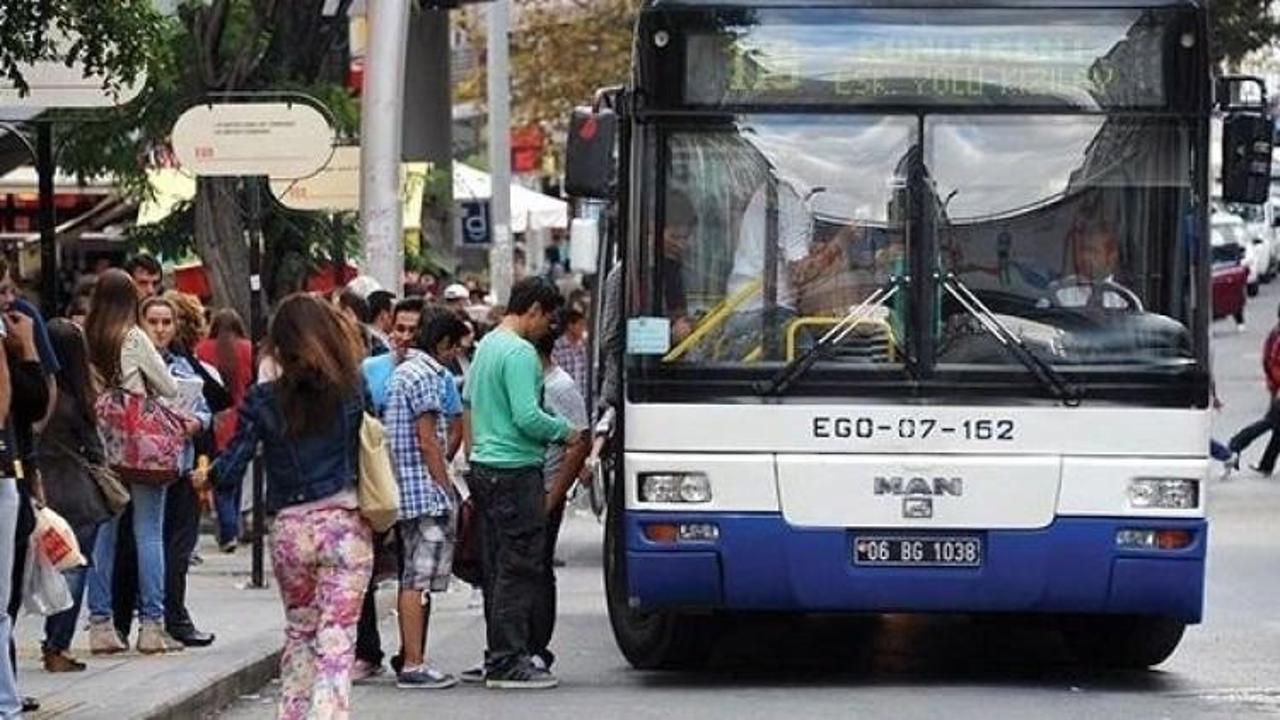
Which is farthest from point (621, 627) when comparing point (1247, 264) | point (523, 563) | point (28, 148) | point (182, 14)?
point (1247, 264)

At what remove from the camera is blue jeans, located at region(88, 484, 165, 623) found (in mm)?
14258

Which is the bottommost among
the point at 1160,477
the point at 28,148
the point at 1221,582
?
the point at 1221,582

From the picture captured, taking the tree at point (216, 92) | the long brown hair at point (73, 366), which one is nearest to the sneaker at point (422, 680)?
the long brown hair at point (73, 366)

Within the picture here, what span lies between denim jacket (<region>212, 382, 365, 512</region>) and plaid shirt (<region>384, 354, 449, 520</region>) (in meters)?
2.52

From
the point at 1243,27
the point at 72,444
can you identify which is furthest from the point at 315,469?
the point at 1243,27

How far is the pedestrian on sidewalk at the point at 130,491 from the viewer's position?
1422cm

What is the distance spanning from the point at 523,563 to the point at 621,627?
79 cm

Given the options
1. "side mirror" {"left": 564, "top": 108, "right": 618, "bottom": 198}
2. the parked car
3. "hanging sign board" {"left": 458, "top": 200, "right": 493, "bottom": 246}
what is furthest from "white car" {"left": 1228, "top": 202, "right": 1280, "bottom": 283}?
"side mirror" {"left": 564, "top": 108, "right": 618, "bottom": 198}

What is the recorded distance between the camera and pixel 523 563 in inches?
551

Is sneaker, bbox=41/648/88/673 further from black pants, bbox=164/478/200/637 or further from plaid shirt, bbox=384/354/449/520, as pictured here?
plaid shirt, bbox=384/354/449/520

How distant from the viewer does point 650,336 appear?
13367mm

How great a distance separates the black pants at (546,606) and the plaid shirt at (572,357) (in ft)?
27.5

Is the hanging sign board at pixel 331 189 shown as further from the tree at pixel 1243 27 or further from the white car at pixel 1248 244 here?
the tree at pixel 1243 27

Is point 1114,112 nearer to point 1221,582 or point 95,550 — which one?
point 95,550
